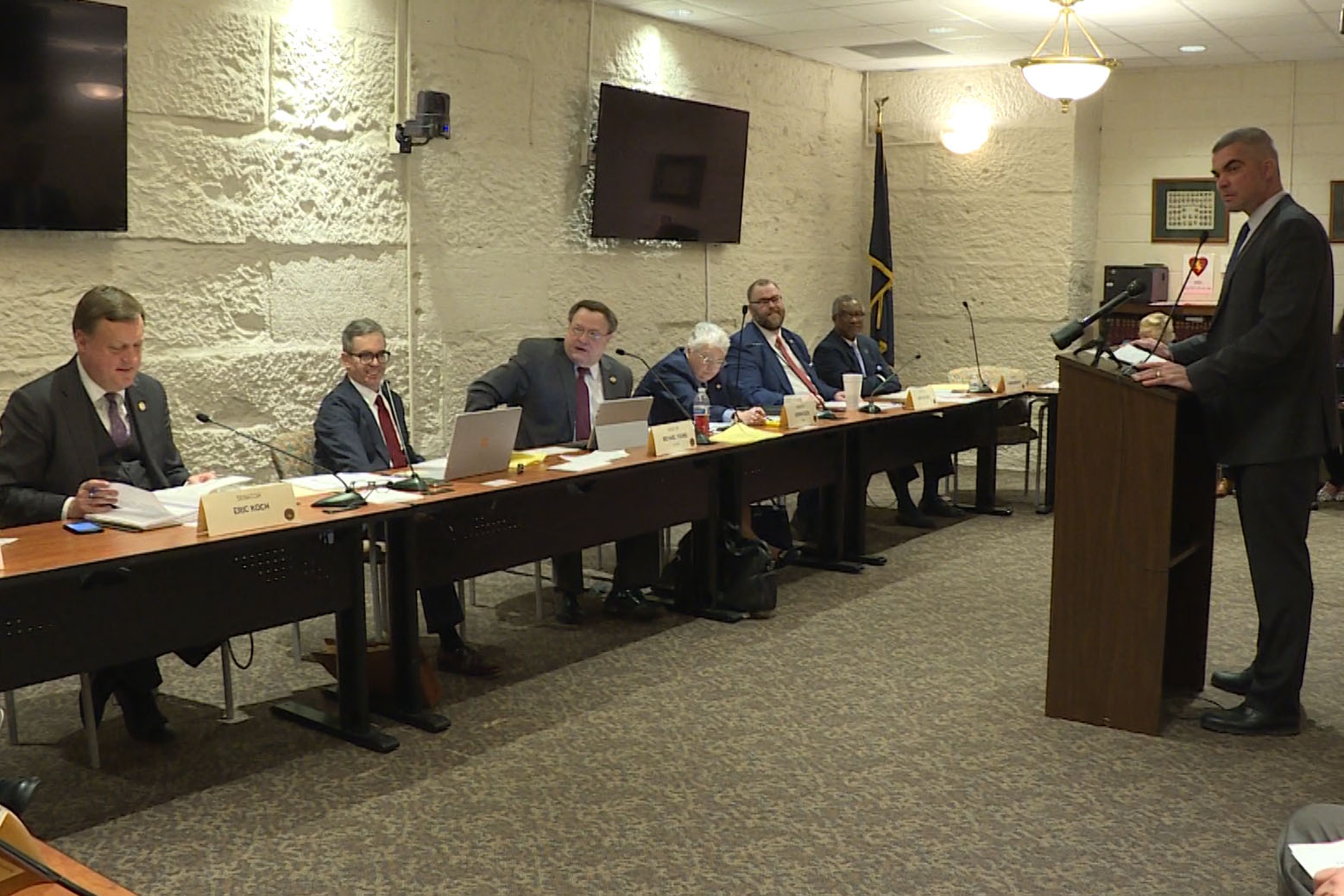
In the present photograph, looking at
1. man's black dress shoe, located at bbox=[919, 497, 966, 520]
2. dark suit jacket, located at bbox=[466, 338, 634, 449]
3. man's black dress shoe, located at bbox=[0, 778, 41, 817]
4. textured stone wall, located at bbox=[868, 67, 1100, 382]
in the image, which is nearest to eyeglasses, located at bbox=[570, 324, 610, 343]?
dark suit jacket, located at bbox=[466, 338, 634, 449]

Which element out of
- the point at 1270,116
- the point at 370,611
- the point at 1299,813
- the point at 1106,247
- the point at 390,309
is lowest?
the point at 370,611

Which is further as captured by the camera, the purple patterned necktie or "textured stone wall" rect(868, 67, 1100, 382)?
"textured stone wall" rect(868, 67, 1100, 382)

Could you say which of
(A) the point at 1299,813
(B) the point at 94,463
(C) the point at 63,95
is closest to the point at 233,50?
(C) the point at 63,95

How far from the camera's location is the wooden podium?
3613mm

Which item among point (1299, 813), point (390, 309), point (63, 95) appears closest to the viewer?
point (1299, 813)

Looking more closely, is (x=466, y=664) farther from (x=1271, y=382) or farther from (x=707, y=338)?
(x=1271, y=382)

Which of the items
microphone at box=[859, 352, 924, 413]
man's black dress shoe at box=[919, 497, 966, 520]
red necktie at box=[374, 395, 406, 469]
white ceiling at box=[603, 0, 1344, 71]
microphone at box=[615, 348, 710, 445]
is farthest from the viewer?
man's black dress shoe at box=[919, 497, 966, 520]

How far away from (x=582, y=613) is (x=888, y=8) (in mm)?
3774

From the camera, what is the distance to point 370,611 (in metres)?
5.29

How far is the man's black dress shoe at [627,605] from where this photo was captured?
200 inches

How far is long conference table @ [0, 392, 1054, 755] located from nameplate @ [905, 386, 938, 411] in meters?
0.81

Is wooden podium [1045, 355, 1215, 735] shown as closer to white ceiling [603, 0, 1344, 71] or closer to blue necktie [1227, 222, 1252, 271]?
blue necktie [1227, 222, 1252, 271]

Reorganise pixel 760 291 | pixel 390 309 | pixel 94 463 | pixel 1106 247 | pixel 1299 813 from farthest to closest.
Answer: pixel 1106 247
pixel 760 291
pixel 390 309
pixel 94 463
pixel 1299 813

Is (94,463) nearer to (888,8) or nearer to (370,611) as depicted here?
(370,611)
